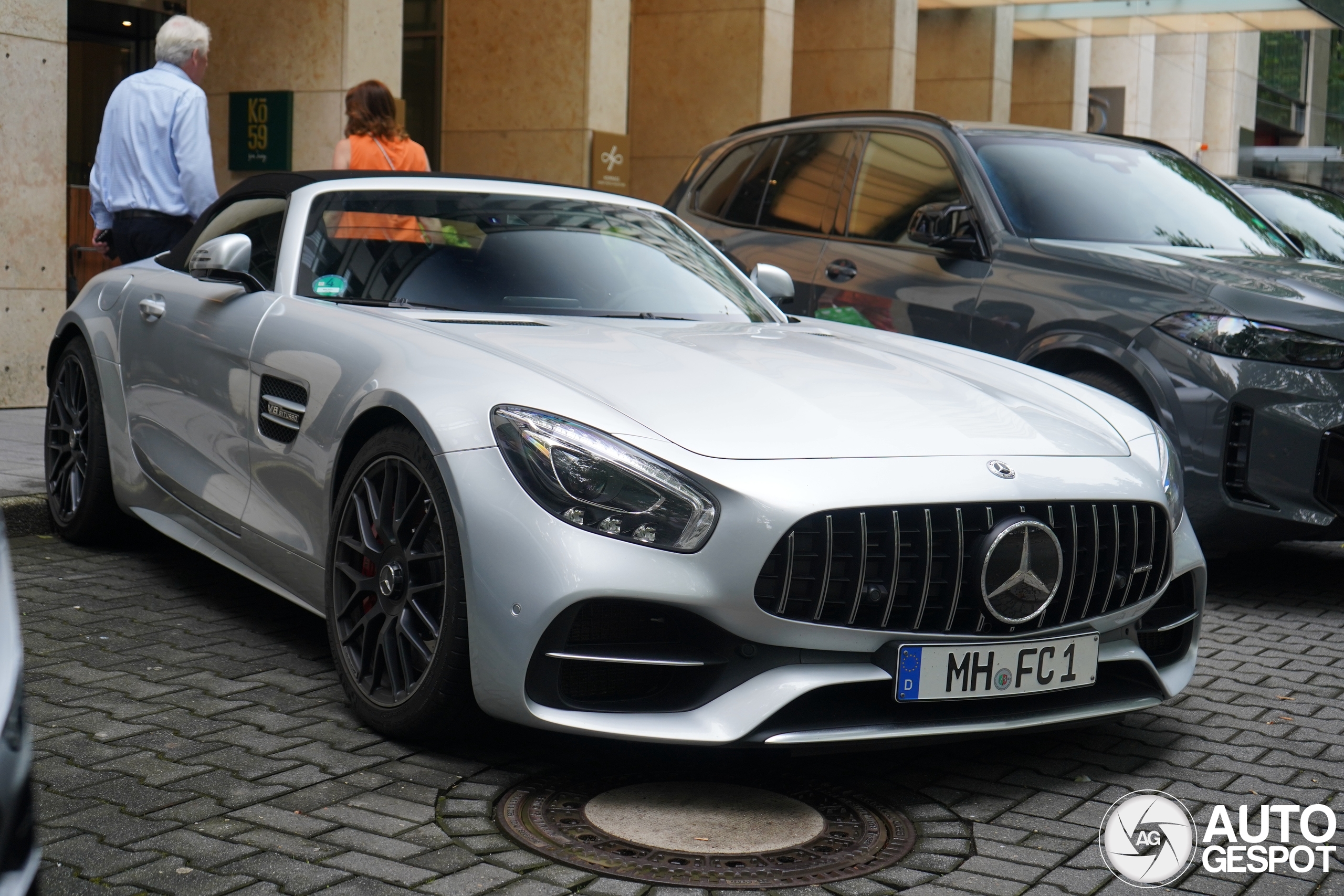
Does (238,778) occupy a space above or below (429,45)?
below

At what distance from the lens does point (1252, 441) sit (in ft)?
18.1

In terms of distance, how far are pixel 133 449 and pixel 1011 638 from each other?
3204mm

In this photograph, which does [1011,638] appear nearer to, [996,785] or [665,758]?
[996,785]

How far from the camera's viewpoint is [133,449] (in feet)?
17.3

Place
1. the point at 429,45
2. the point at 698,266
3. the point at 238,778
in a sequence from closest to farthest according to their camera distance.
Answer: the point at 238,778, the point at 698,266, the point at 429,45

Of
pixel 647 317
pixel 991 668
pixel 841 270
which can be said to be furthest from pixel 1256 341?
pixel 991 668

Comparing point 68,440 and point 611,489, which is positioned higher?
point 611,489

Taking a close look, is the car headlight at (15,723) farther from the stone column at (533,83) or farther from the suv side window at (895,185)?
the stone column at (533,83)

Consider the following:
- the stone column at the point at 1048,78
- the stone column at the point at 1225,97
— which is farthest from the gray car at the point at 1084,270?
the stone column at the point at 1225,97

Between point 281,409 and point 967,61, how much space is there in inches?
741

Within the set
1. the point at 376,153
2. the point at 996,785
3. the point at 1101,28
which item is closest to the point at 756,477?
the point at 996,785

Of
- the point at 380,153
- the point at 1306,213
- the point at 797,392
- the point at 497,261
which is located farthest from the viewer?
the point at 1306,213

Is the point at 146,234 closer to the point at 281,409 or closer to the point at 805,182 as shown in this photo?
the point at 805,182

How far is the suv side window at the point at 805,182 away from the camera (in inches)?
293
